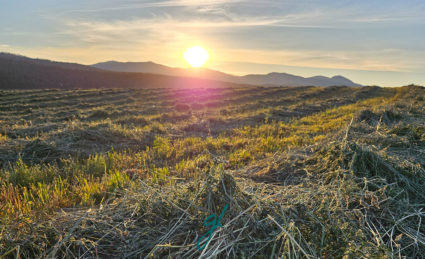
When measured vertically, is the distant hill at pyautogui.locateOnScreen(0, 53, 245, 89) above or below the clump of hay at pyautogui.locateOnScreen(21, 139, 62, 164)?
above

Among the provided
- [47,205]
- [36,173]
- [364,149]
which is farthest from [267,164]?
[36,173]

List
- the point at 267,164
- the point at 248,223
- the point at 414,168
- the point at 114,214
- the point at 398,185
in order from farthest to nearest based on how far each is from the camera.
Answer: the point at 267,164 < the point at 414,168 < the point at 398,185 < the point at 114,214 < the point at 248,223

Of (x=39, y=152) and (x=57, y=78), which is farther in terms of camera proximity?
(x=57, y=78)

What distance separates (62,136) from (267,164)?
542cm

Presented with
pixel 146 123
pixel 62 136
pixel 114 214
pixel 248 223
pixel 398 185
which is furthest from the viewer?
pixel 146 123

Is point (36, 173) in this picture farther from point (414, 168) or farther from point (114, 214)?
point (414, 168)

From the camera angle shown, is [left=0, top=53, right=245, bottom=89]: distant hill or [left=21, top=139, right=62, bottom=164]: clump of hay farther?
[left=0, top=53, right=245, bottom=89]: distant hill

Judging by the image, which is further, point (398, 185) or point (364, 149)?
point (364, 149)

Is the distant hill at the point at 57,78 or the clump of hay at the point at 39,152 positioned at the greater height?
the distant hill at the point at 57,78

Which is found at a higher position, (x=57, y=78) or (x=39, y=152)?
(x=57, y=78)

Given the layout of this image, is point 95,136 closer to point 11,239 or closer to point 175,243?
point 11,239

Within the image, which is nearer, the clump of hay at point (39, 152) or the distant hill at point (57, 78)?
the clump of hay at point (39, 152)

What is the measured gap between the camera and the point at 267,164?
396 centimetres

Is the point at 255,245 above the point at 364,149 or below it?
below
